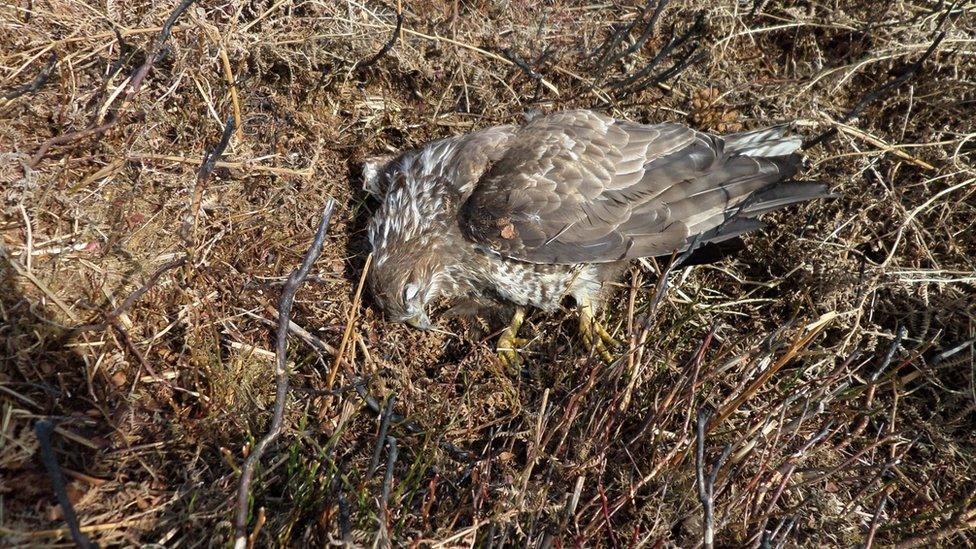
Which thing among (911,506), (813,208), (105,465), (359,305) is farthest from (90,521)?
(813,208)

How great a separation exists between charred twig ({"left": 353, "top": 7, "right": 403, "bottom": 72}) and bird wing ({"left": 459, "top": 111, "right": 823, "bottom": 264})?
0.99 metres

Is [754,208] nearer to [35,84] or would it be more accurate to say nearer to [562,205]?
[562,205]

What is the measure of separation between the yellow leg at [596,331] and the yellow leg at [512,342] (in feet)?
1.10

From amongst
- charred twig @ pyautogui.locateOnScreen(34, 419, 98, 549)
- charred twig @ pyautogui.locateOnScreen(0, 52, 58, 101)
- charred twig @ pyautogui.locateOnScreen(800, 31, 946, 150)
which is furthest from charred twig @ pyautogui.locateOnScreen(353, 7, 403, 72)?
charred twig @ pyautogui.locateOnScreen(34, 419, 98, 549)

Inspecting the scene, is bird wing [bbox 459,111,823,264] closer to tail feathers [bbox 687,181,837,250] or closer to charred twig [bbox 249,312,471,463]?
tail feathers [bbox 687,181,837,250]

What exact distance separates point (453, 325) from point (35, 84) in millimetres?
2343

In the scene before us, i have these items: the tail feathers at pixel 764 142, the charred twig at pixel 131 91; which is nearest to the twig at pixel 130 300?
the charred twig at pixel 131 91

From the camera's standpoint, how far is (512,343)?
378 centimetres

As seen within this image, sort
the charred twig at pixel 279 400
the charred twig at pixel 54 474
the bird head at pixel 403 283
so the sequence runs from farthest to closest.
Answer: the bird head at pixel 403 283 → the charred twig at pixel 279 400 → the charred twig at pixel 54 474

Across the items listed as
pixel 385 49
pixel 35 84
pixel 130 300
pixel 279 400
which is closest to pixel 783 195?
pixel 385 49

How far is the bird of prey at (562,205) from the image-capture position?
11.3 ft

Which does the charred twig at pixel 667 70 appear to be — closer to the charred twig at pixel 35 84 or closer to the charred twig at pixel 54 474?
the charred twig at pixel 35 84

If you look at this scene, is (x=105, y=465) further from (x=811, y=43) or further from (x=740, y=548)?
Result: (x=811, y=43)

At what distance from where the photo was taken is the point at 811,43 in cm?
454
